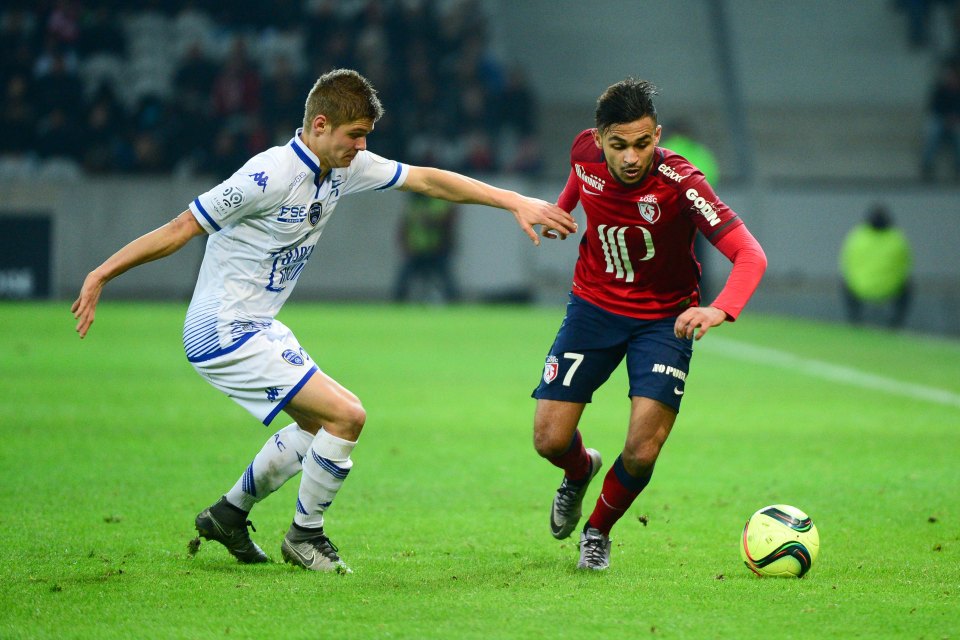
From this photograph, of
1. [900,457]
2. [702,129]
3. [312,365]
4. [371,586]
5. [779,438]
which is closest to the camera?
[371,586]

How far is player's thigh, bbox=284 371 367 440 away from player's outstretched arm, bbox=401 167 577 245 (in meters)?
1.01

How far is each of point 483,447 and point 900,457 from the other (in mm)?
2937

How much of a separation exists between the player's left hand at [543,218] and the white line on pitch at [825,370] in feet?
24.0

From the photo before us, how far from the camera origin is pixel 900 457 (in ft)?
30.7

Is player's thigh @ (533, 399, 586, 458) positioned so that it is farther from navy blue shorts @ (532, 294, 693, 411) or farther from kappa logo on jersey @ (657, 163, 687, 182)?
kappa logo on jersey @ (657, 163, 687, 182)

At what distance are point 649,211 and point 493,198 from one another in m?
0.70

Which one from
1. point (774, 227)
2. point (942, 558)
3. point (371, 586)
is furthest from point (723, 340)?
point (371, 586)

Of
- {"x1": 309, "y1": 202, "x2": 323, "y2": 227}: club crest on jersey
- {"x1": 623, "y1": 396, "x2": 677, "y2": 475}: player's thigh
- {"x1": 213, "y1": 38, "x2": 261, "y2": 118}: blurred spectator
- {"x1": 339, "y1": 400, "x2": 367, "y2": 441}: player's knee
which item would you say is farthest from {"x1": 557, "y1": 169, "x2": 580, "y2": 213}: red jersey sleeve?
{"x1": 213, "y1": 38, "x2": 261, "y2": 118}: blurred spectator

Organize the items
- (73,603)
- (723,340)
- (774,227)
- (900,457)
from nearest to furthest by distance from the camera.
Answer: (73,603) → (900,457) → (723,340) → (774,227)

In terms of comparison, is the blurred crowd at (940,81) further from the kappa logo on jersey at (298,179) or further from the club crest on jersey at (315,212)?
the kappa logo on jersey at (298,179)

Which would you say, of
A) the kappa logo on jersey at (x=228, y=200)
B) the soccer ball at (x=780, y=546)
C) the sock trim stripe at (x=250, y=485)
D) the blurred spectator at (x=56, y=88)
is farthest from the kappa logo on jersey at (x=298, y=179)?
the blurred spectator at (x=56, y=88)

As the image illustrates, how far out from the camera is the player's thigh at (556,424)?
6188mm

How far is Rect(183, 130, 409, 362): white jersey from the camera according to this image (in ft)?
18.4

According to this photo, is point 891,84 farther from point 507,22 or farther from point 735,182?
point 507,22
